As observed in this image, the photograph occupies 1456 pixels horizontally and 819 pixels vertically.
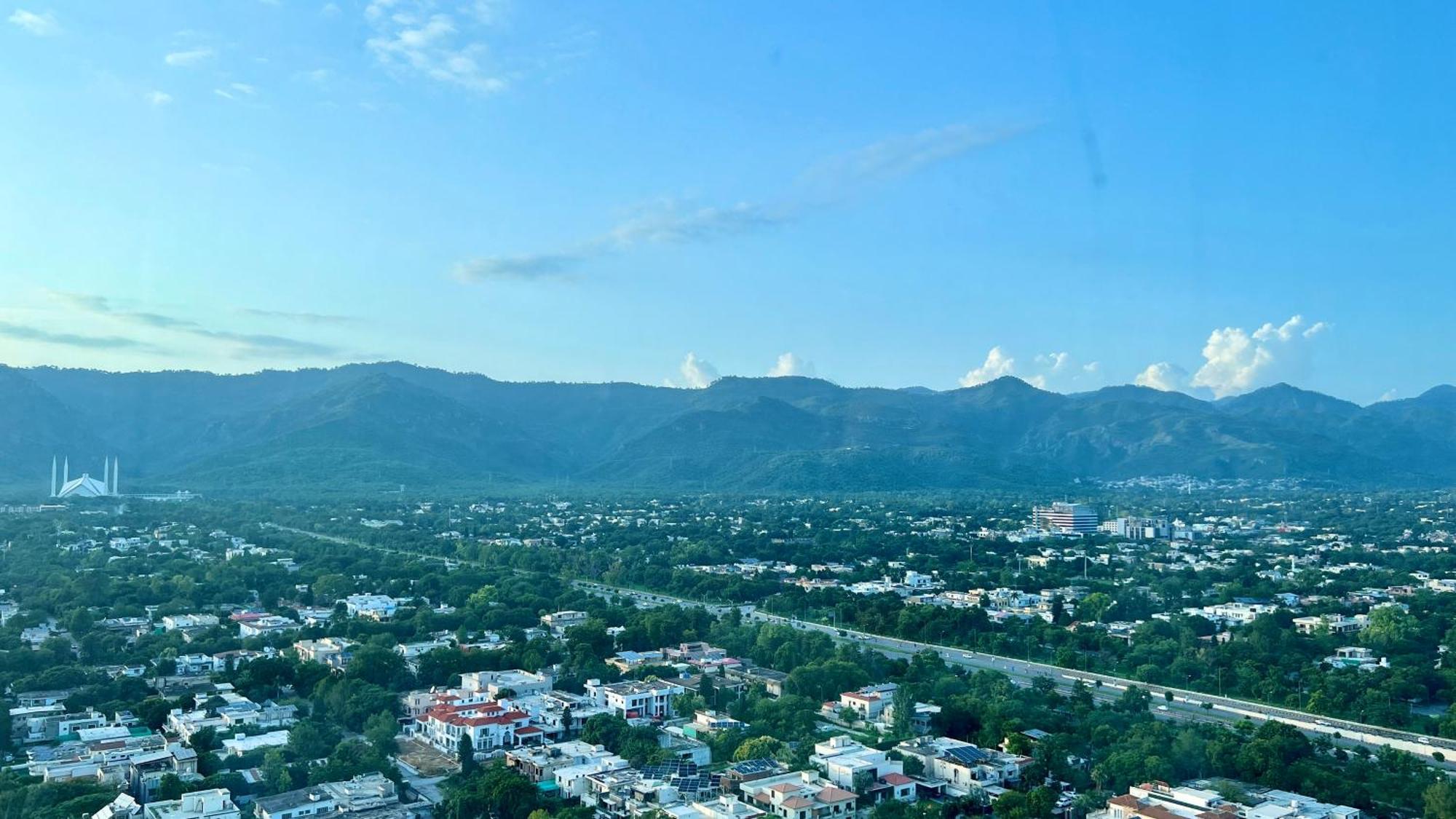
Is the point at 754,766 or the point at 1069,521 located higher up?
the point at 1069,521

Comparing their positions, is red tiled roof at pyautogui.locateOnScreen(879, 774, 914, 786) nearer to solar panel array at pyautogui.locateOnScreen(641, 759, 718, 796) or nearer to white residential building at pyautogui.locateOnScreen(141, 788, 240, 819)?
solar panel array at pyautogui.locateOnScreen(641, 759, 718, 796)

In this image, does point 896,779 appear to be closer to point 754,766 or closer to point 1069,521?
point 754,766

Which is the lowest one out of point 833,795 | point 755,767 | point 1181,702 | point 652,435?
point 1181,702

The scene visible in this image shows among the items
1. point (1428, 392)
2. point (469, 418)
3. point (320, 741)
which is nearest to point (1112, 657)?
point (320, 741)

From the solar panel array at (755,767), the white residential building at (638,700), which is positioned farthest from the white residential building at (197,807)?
the white residential building at (638,700)

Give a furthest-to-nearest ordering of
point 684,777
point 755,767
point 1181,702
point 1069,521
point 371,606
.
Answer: point 1069,521 < point 371,606 < point 1181,702 < point 755,767 < point 684,777

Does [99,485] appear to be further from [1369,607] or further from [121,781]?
[1369,607]

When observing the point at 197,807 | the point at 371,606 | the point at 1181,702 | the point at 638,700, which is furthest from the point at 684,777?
the point at 371,606
